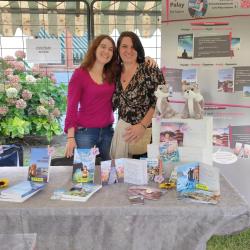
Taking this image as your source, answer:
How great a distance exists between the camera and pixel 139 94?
1.95m

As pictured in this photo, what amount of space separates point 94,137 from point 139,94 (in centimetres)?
37

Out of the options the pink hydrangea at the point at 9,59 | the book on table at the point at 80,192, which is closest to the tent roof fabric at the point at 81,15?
the pink hydrangea at the point at 9,59

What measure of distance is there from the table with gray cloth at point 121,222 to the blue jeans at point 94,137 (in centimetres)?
75

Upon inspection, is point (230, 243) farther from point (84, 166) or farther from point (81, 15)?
point (81, 15)

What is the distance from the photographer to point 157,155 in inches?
61.1

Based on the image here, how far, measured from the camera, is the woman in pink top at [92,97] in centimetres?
194

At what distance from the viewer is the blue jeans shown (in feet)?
6.66

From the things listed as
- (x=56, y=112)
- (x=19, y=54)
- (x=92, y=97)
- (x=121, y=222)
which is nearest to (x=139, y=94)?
(x=92, y=97)

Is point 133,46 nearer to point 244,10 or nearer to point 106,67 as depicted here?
point 106,67

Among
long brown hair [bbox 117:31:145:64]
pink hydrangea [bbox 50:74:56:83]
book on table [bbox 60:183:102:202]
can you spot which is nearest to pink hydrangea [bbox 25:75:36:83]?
pink hydrangea [bbox 50:74:56:83]

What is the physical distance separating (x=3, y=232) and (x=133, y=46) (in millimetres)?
1182

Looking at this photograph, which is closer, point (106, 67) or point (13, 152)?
point (106, 67)

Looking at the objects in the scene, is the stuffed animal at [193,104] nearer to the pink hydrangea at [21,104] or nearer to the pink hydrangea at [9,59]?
the pink hydrangea at [9,59]

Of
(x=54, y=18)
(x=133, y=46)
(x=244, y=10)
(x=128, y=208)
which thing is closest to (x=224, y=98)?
(x=244, y=10)
